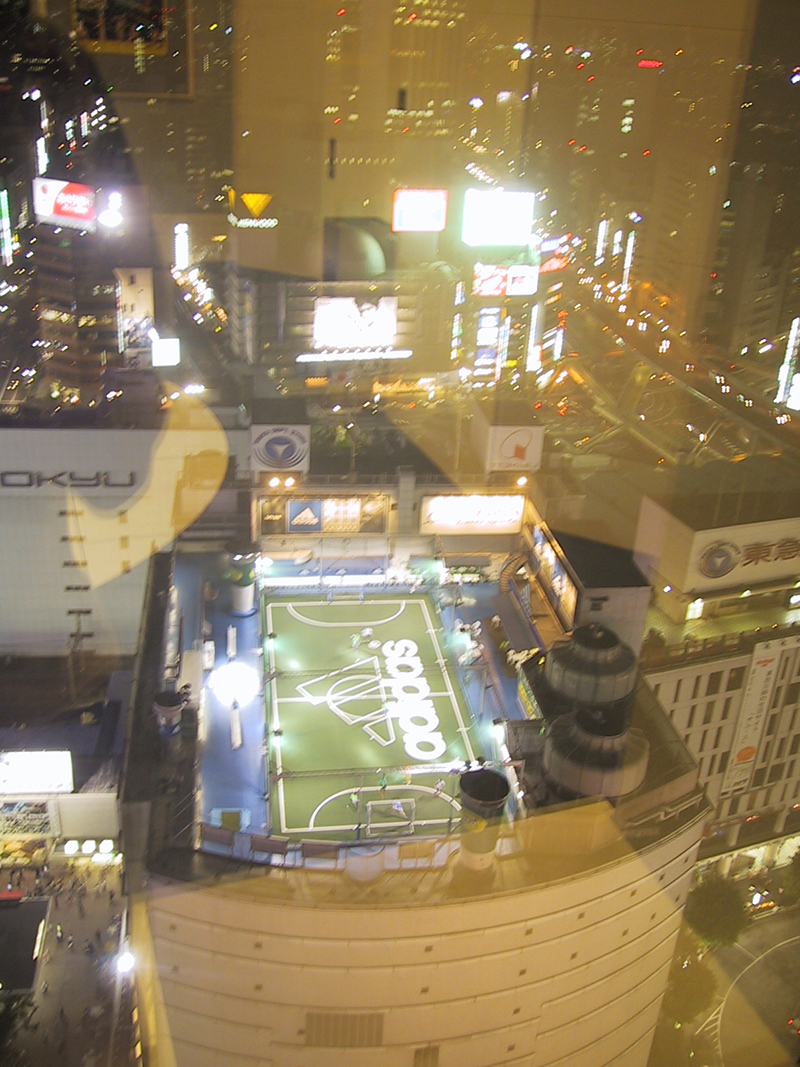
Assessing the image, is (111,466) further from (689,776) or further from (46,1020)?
(689,776)

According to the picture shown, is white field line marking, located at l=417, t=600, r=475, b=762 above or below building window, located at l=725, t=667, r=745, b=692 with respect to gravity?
above

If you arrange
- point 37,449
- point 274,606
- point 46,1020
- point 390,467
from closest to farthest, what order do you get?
point 46,1020 → point 274,606 → point 390,467 → point 37,449

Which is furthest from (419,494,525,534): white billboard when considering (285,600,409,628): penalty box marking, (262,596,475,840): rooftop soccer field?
(285,600,409,628): penalty box marking

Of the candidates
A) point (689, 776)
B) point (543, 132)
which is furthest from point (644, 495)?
point (543, 132)

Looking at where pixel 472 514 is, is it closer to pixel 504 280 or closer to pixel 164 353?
pixel 164 353

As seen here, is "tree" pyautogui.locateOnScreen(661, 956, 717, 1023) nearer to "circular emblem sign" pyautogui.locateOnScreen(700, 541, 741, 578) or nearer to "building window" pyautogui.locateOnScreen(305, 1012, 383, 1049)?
"circular emblem sign" pyautogui.locateOnScreen(700, 541, 741, 578)

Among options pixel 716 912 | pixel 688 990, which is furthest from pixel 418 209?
pixel 688 990

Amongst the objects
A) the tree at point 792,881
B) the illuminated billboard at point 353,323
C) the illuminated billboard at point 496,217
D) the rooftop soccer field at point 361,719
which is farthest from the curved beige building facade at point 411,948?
the illuminated billboard at point 496,217
